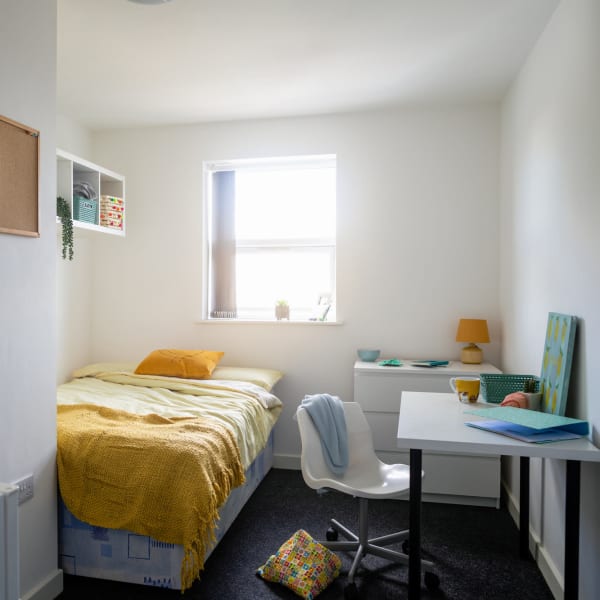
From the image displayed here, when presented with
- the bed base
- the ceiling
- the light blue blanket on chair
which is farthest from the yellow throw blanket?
the ceiling

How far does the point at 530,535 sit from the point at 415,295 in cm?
169

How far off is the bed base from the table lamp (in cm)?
221

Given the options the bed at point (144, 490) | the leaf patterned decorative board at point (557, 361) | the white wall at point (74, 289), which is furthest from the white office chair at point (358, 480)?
the white wall at point (74, 289)

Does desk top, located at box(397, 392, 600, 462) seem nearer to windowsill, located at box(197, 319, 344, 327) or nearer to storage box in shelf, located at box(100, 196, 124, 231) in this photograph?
windowsill, located at box(197, 319, 344, 327)

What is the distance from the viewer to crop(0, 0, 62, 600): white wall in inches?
75.9

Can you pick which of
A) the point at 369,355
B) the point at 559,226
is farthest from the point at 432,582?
the point at 559,226

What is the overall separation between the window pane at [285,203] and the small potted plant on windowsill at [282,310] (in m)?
0.54

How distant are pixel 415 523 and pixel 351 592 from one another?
22.5 inches

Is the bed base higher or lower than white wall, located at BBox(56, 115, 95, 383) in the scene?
lower

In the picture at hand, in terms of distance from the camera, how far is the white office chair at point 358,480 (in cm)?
226

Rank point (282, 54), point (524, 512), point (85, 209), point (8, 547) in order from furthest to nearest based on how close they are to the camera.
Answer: point (85, 209)
point (282, 54)
point (524, 512)
point (8, 547)

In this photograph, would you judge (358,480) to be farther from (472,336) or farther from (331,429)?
(472,336)

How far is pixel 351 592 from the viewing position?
2.15 meters

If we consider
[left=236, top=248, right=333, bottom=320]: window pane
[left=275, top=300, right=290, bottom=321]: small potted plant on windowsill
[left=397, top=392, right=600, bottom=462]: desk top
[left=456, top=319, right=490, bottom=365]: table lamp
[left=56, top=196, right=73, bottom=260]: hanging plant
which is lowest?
[left=397, top=392, right=600, bottom=462]: desk top
